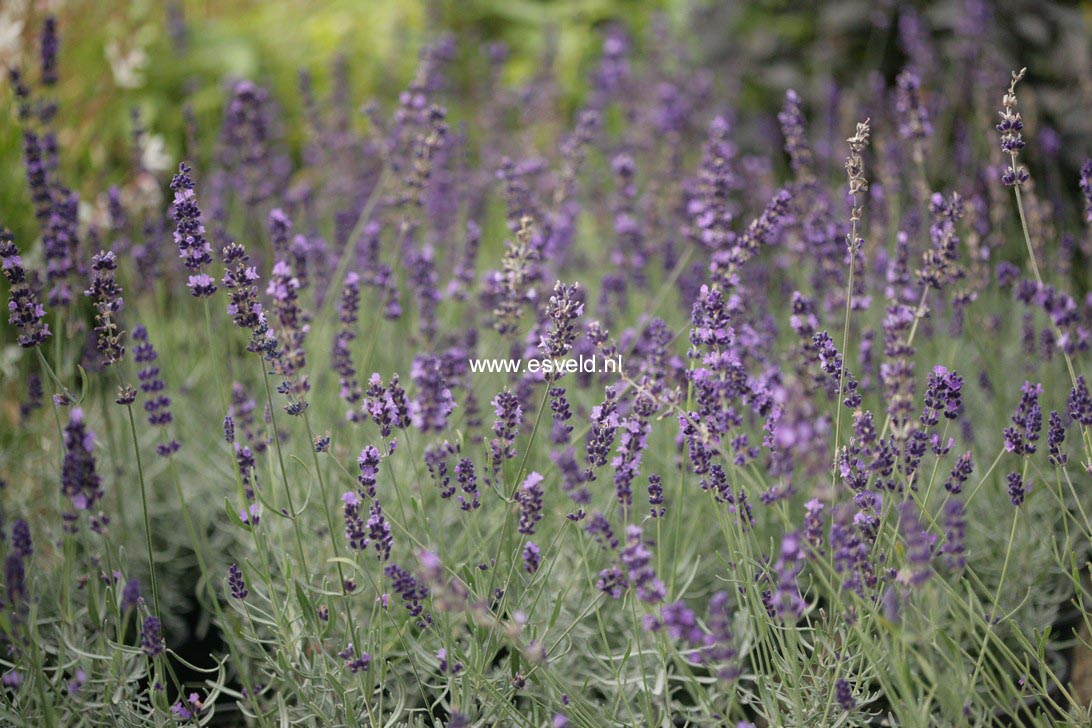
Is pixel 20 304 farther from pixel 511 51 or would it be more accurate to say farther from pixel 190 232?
pixel 511 51

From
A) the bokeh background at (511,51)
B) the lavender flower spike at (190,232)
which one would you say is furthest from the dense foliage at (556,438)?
the bokeh background at (511,51)

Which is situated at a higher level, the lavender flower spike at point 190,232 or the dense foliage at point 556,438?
the lavender flower spike at point 190,232

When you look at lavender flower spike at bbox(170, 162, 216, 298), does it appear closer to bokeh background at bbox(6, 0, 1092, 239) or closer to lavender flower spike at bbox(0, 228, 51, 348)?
lavender flower spike at bbox(0, 228, 51, 348)

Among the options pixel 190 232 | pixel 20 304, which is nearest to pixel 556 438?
pixel 190 232

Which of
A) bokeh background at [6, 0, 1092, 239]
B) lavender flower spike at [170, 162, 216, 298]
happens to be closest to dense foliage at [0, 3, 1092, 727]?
lavender flower spike at [170, 162, 216, 298]

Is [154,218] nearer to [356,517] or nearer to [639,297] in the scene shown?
Result: [639,297]

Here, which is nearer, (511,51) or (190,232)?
(190,232)

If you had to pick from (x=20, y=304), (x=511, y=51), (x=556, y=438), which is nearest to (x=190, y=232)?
(x=20, y=304)

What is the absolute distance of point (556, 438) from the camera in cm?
190

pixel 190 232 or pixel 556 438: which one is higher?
pixel 190 232

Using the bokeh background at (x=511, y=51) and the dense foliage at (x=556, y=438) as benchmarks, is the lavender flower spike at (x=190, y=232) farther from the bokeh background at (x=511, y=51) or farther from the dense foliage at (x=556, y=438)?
the bokeh background at (x=511, y=51)

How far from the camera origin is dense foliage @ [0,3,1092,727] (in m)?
1.77

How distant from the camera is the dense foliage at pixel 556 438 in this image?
5.80ft

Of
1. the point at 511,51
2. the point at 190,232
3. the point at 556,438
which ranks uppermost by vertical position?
the point at 190,232
